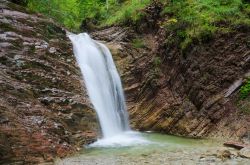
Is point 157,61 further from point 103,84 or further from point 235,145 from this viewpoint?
point 235,145

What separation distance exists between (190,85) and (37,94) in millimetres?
6181

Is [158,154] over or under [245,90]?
under

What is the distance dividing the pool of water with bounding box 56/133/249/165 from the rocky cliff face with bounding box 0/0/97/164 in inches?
32.6

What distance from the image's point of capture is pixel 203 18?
15.3 metres

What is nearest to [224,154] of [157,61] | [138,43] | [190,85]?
[190,85]

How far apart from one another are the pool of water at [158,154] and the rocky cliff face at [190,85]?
134 centimetres

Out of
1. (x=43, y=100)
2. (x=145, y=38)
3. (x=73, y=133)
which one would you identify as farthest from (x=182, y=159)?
(x=145, y=38)

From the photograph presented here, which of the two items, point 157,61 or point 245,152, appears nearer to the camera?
point 245,152

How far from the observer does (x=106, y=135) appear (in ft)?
42.7

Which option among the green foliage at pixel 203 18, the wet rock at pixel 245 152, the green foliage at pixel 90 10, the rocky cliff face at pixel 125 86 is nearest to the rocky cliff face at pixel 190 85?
the rocky cliff face at pixel 125 86

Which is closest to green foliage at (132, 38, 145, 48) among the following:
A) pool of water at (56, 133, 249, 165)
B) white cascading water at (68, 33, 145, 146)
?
white cascading water at (68, 33, 145, 146)

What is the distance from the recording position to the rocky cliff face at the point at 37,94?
960 cm

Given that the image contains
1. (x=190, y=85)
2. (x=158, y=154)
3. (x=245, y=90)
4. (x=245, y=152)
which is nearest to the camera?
(x=245, y=152)

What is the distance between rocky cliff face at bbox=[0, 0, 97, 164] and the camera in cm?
960
